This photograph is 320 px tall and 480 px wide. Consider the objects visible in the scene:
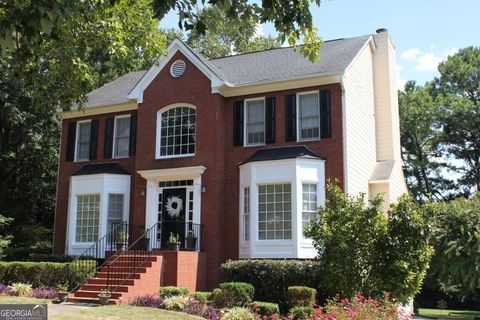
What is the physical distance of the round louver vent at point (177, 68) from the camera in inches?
818

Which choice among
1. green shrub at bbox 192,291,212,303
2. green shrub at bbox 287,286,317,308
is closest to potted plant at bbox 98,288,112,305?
green shrub at bbox 192,291,212,303

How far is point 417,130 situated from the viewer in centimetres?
4222

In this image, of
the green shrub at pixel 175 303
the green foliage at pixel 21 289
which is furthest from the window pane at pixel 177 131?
the green shrub at pixel 175 303

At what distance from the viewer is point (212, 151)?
19.5 meters

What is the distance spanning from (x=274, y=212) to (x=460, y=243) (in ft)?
30.1

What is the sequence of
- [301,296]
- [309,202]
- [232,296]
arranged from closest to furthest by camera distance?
1. [301,296]
2. [232,296]
3. [309,202]

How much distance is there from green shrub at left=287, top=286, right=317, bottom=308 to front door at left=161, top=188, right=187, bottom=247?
19.2 feet

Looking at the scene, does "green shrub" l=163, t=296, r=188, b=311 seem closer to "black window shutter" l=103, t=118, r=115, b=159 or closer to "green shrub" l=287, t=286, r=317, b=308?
"green shrub" l=287, t=286, r=317, b=308

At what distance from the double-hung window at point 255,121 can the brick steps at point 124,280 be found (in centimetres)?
550

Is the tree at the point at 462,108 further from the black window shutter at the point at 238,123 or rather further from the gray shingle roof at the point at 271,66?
the black window shutter at the point at 238,123

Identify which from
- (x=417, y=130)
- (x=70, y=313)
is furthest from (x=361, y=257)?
(x=417, y=130)

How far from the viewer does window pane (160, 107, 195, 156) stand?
67.1ft

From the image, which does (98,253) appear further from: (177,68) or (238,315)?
(238,315)

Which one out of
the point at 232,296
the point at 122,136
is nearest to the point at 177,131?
the point at 122,136
